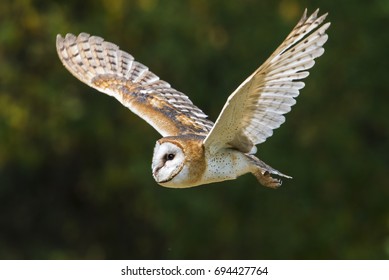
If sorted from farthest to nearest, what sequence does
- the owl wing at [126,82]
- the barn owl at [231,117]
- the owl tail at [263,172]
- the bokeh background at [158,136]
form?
the bokeh background at [158,136] < the owl wing at [126,82] < the owl tail at [263,172] < the barn owl at [231,117]

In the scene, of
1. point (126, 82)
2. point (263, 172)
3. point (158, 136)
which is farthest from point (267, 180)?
point (158, 136)

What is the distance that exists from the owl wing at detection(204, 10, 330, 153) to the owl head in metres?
0.09

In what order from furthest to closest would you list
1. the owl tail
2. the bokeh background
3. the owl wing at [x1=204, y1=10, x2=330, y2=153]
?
1. the bokeh background
2. the owl tail
3. the owl wing at [x1=204, y1=10, x2=330, y2=153]

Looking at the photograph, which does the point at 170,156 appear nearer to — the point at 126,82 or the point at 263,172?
the point at 263,172

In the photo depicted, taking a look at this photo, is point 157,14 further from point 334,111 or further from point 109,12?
point 334,111

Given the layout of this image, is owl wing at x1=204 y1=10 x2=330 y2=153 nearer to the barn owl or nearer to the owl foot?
the barn owl

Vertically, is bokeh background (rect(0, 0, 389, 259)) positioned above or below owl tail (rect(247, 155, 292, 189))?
above

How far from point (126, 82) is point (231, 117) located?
147 cm

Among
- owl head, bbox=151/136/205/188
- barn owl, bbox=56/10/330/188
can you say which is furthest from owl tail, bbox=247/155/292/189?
owl head, bbox=151/136/205/188

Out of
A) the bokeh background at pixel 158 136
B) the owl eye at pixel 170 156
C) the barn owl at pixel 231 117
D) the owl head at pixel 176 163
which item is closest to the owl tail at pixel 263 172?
the barn owl at pixel 231 117

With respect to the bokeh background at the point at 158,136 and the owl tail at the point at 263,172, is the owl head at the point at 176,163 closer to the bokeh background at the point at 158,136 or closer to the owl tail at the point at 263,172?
the owl tail at the point at 263,172

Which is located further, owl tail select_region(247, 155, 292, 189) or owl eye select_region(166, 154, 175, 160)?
owl tail select_region(247, 155, 292, 189)

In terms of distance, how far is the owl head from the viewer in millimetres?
6340

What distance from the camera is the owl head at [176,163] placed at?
6.34m
